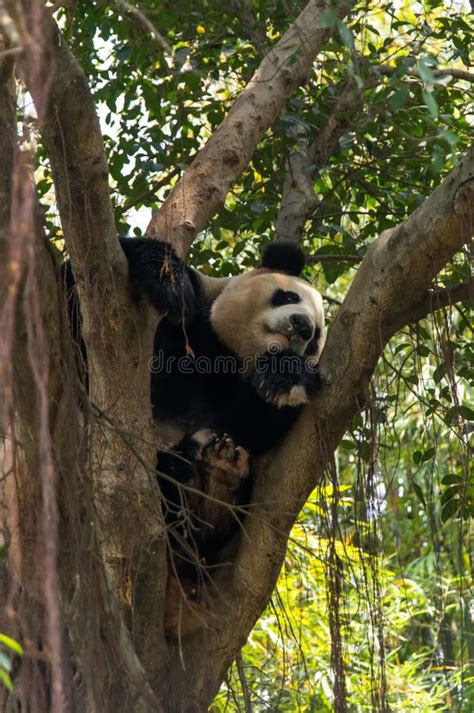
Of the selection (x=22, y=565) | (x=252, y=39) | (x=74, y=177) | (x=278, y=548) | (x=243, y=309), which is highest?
(x=252, y=39)

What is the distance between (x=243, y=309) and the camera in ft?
14.0

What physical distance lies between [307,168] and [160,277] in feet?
4.27

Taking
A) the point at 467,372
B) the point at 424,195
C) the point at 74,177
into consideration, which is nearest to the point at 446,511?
the point at 467,372

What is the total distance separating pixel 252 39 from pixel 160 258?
148 cm

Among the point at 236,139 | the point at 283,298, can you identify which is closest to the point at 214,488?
the point at 283,298

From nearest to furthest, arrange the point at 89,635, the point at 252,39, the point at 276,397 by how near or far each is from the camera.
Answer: the point at 89,635
the point at 276,397
the point at 252,39

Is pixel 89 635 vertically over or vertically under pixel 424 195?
under

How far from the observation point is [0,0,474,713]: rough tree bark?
256 cm

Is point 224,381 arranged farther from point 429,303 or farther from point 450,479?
point 429,303

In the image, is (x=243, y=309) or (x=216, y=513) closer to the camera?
(x=216, y=513)

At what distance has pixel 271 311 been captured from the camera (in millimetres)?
4250

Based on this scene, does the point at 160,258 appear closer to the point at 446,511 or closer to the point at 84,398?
the point at 84,398

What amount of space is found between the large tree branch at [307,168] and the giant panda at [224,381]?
0.10 meters

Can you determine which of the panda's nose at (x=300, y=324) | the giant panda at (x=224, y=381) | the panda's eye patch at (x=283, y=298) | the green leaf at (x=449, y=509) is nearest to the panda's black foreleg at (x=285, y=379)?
the giant panda at (x=224, y=381)
